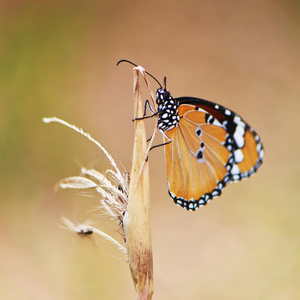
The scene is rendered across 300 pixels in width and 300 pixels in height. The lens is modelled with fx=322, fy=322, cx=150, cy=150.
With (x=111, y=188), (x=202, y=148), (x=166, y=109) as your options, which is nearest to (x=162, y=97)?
(x=166, y=109)

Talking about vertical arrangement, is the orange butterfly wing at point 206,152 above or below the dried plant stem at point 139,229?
above

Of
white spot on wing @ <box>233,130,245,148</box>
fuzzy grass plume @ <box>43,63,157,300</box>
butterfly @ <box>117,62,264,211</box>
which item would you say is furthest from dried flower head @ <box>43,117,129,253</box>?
white spot on wing @ <box>233,130,245,148</box>

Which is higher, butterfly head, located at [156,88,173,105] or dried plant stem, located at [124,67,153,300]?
butterfly head, located at [156,88,173,105]

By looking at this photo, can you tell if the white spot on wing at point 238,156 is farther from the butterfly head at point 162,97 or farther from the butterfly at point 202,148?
the butterfly head at point 162,97

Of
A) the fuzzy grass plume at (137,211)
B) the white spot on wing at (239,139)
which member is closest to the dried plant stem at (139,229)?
the fuzzy grass plume at (137,211)

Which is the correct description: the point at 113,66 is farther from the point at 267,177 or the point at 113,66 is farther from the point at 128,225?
the point at 128,225

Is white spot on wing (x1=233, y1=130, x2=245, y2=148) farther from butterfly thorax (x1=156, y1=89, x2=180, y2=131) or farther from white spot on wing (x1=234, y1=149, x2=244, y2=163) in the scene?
butterfly thorax (x1=156, y1=89, x2=180, y2=131)
